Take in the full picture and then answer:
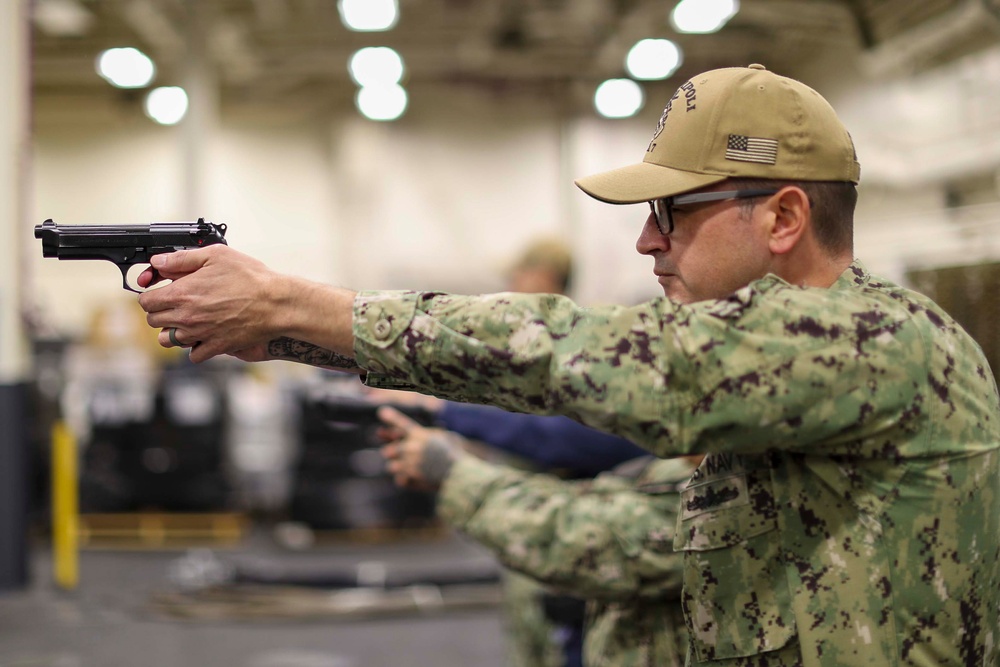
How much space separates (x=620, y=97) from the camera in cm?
1261

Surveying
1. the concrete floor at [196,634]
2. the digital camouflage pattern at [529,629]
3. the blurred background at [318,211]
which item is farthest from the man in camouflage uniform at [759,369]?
the concrete floor at [196,634]

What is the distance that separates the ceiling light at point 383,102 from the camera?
13008 mm

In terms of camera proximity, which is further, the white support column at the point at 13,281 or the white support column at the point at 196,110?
the white support column at the point at 196,110

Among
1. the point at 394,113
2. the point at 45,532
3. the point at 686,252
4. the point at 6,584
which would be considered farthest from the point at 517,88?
the point at 686,252

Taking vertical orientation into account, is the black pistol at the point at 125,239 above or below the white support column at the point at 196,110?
below

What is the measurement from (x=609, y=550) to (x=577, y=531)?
0.29 feet

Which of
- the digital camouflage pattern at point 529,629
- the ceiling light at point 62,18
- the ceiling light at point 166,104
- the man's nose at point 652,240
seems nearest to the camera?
the man's nose at point 652,240

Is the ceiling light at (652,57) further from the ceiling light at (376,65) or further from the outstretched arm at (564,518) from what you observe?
the outstretched arm at (564,518)

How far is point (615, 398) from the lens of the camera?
1.14 m

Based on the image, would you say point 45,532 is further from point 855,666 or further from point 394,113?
point 855,666

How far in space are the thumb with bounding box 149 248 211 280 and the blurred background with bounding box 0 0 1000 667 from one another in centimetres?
128

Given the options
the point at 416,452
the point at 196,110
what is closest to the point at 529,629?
the point at 416,452

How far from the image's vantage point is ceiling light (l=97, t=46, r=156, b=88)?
453 inches

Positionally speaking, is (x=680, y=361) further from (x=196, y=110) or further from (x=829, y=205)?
(x=196, y=110)
